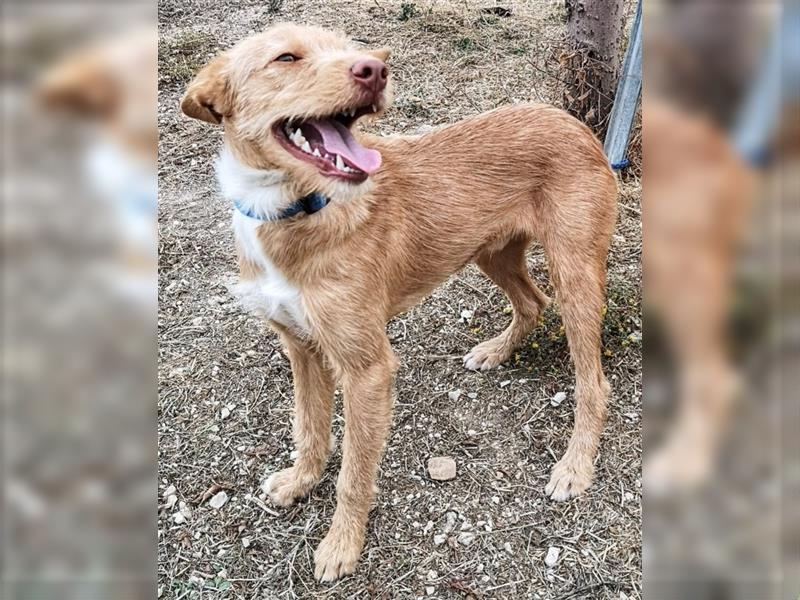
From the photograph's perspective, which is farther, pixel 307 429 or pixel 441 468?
pixel 441 468

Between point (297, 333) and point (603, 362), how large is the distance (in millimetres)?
1952

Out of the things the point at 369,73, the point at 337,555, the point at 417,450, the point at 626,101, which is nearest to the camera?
the point at 369,73

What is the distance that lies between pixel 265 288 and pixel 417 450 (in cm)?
136

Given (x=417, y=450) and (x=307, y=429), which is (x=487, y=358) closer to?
(x=417, y=450)

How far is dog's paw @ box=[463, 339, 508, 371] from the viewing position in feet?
12.6

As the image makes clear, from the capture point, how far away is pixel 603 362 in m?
3.77

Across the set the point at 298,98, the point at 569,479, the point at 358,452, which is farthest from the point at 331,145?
the point at 569,479

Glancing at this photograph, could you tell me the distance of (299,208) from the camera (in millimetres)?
2494

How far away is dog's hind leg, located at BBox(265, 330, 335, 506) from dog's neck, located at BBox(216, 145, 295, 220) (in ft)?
2.59
